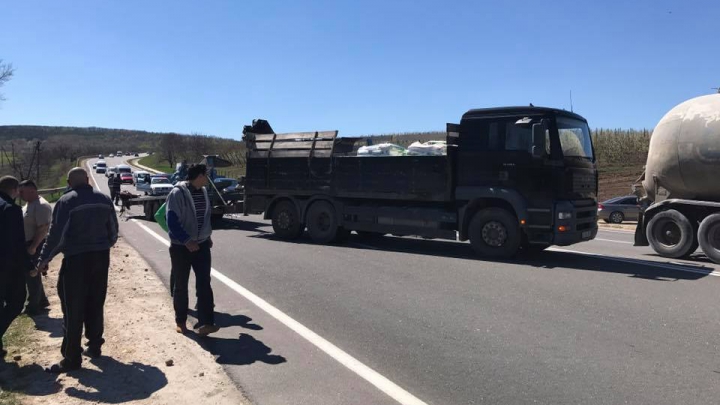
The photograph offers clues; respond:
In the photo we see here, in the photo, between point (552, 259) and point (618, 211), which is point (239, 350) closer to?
point (552, 259)

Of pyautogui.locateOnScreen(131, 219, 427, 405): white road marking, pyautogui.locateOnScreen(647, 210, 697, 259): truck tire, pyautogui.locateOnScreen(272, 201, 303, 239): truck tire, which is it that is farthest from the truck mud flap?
pyautogui.locateOnScreen(131, 219, 427, 405): white road marking

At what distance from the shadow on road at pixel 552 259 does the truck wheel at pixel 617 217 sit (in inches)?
567

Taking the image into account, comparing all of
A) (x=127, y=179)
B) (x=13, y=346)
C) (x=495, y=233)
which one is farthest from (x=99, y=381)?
(x=127, y=179)

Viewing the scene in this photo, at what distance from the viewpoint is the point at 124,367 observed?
5113 mm

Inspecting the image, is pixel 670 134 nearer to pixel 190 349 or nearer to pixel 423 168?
pixel 423 168

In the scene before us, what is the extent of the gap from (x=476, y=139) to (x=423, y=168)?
4.33 feet

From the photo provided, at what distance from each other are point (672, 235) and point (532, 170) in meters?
3.93

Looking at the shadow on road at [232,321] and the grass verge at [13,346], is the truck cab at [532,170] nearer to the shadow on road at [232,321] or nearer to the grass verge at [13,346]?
the shadow on road at [232,321]

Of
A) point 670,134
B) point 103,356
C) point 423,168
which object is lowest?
point 103,356

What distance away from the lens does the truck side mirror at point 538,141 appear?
10.3m

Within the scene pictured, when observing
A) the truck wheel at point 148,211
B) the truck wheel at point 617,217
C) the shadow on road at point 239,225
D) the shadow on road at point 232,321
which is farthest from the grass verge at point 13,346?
the truck wheel at point 617,217

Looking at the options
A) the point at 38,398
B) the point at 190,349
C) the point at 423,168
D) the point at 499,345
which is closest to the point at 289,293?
the point at 190,349

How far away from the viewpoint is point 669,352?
5422mm

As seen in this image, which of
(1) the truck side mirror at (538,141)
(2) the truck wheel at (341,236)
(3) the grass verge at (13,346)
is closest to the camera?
(3) the grass verge at (13,346)
